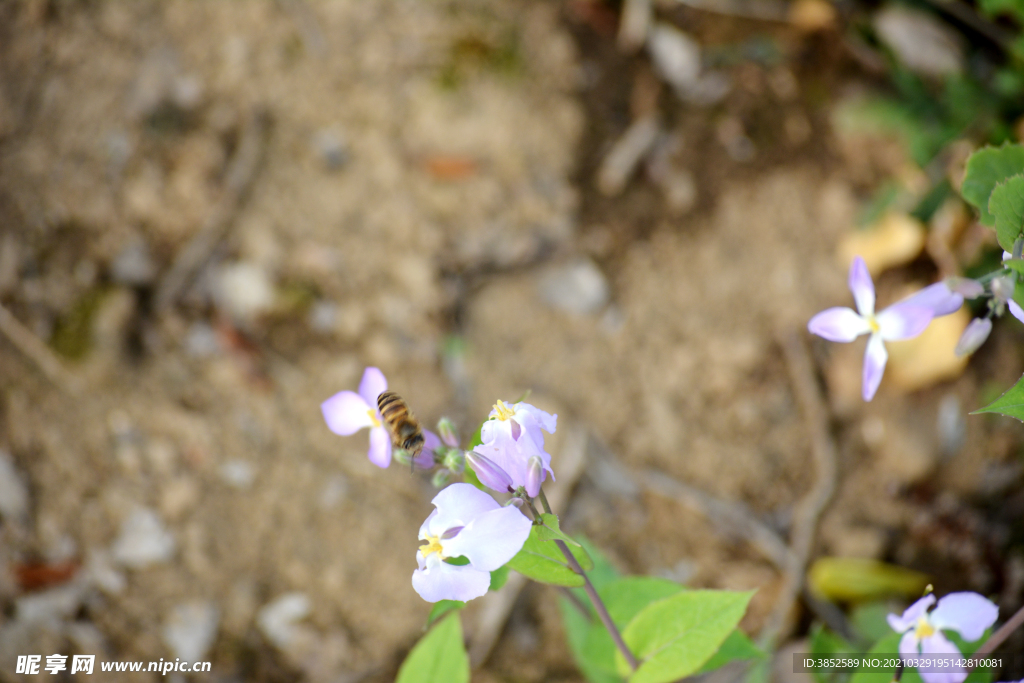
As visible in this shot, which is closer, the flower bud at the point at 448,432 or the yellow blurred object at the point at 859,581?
the flower bud at the point at 448,432

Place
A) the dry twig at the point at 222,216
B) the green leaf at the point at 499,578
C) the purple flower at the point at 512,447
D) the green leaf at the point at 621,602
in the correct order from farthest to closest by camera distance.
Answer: the dry twig at the point at 222,216, the green leaf at the point at 621,602, the green leaf at the point at 499,578, the purple flower at the point at 512,447

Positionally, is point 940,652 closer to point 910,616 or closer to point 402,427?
point 910,616

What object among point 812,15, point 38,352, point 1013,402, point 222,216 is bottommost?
point 1013,402

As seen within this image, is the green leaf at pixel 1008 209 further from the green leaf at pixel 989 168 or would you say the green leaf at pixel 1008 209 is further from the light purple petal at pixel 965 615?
the light purple petal at pixel 965 615

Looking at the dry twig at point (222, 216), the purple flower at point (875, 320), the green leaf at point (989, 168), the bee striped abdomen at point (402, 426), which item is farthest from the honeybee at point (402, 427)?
the dry twig at point (222, 216)

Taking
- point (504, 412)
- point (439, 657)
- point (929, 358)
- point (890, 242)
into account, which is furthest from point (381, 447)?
point (890, 242)

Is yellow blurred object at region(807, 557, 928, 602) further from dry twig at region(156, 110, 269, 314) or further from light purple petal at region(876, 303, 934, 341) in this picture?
dry twig at region(156, 110, 269, 314)

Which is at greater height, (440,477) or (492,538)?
(440,477)

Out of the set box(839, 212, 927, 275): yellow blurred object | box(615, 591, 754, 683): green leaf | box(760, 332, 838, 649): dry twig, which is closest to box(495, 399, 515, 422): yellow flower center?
box(615, 591, 754, 683): green leaf
